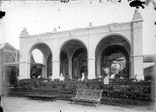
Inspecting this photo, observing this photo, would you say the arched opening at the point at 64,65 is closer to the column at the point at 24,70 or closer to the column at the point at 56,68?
the column at the point at 56,68

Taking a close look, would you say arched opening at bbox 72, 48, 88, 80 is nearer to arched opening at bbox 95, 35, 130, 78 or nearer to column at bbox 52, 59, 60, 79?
arched opening at bbox 95, 35, 130, 78

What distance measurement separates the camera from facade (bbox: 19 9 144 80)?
61.1 feet

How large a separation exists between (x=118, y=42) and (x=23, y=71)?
1375cm

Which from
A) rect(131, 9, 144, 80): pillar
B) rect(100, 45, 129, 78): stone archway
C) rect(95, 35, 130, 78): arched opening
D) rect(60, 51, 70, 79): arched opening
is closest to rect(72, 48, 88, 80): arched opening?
rect(60, 51, 70, 79): arched opening

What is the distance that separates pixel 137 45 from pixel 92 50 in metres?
5.20

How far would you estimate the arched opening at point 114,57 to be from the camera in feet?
77.5

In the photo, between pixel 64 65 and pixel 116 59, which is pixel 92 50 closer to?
pixel 116 59

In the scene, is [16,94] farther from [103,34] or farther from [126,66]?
[126,66]

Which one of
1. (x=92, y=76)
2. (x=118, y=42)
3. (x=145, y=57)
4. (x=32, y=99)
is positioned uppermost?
(x=118, y=42)

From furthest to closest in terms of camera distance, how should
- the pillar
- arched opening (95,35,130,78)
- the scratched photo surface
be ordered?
arched opening (95,35,130,78) → the pillar → the scratched photo surface

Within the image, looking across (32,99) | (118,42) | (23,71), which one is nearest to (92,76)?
(118,42)

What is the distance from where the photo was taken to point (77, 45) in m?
26.7

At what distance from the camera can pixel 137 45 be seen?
18.4 meters

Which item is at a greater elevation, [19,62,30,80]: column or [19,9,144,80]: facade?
[19,9,144,80]: facade
